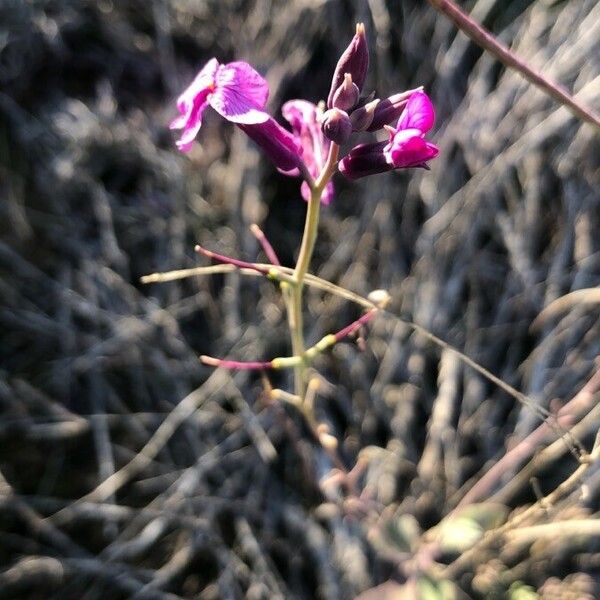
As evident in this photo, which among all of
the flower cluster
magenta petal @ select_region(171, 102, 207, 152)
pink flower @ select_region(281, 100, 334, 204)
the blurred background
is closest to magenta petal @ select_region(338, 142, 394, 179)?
the flower cluster

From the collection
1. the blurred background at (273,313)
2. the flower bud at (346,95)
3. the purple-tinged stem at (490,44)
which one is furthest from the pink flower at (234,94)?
the blurred background at (273,313)

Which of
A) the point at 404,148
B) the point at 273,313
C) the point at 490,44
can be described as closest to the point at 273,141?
the point at 404,148

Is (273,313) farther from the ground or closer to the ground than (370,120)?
farther from the ground

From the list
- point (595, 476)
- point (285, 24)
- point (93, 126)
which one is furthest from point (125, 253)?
point (595, 476)

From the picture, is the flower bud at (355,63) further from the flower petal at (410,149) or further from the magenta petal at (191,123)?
the magenta petal at (191,123)

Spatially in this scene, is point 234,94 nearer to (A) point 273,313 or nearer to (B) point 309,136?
(B) point 309,136
